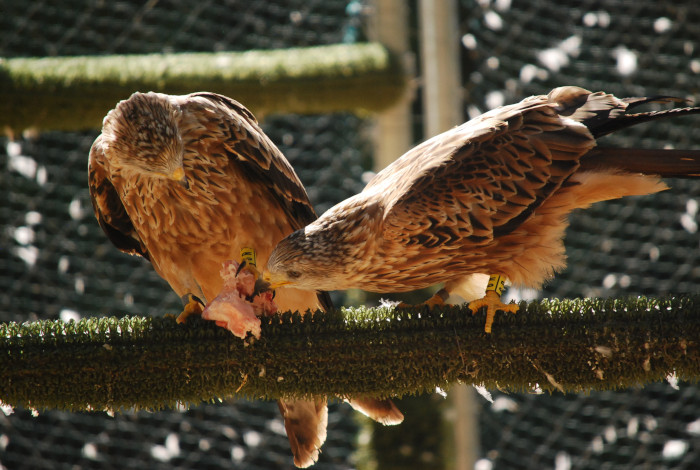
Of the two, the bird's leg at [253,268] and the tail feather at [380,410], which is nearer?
the bird's leg at [253,268]

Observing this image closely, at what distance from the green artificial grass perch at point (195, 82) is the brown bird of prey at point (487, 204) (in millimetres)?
927

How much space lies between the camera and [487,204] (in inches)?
60.0

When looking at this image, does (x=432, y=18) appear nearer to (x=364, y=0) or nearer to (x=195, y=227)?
(x=364, y=0)

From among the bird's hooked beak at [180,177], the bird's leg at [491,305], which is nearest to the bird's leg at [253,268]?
the bird's hooked beak at [180,177]

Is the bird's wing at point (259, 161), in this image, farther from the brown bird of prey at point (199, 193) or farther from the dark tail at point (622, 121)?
the dark tail at point (622, 121)

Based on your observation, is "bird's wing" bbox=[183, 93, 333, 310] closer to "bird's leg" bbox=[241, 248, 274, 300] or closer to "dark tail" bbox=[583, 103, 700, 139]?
"bird's leg" bbox=[241, 248, 274, 300]

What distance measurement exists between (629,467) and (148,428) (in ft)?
7.98

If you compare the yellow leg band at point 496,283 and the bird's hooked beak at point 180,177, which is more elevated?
the bird's hooked beak at point 180,177

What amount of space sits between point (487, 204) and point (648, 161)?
385mm

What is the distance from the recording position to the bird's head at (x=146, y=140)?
1.47 meters

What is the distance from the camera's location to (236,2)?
3502mm

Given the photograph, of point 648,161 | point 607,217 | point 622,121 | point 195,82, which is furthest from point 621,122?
point 607,217

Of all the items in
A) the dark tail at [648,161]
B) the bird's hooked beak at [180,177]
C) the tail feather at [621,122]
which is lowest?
the bird's hooked beak at [180,177]

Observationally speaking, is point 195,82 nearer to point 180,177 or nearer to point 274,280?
point 180,177
